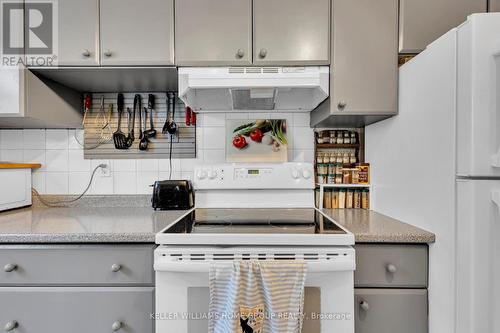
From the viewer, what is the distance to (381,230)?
117 centimetres

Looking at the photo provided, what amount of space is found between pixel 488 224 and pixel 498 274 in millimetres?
166

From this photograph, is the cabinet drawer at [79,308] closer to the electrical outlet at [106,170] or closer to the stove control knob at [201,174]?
the stove control knob at [201,174]

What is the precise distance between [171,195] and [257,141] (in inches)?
23.9

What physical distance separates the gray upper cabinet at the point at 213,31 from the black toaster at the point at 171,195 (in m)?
0.67

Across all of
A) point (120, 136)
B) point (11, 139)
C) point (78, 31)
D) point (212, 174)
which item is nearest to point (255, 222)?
point (212, 174)

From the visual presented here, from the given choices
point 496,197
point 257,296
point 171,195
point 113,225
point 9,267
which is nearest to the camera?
point 496,197

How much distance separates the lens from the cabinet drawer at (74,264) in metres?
1.14

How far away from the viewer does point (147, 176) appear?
1.82 m

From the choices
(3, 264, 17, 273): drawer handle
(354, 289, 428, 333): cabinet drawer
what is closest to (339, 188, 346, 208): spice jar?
(354, 289, 428, 333): cabinet drawer

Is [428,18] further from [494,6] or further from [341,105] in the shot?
[341,105]

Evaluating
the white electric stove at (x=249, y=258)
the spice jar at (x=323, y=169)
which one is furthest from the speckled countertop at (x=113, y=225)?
the spice jar at (x=323, y=169)

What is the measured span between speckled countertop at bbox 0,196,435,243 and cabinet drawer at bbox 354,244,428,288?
0.16ft

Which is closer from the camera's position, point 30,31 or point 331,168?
point 30,31

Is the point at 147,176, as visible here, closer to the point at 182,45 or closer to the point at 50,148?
the point at 50,148
